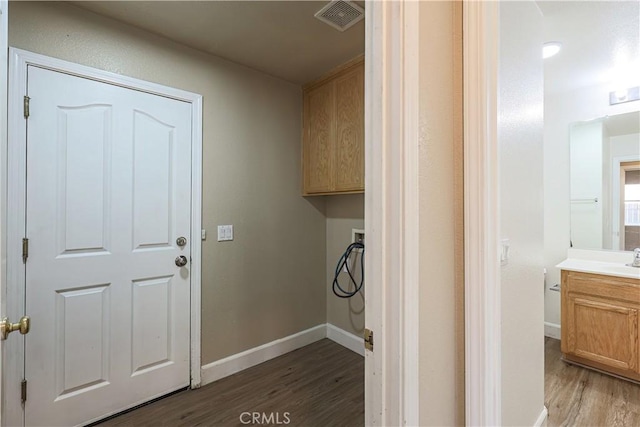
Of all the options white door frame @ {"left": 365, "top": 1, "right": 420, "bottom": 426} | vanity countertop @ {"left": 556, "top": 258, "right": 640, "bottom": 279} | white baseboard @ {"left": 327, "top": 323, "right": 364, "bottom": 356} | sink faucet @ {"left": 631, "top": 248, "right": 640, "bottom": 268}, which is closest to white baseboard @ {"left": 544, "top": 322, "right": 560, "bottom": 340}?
vanity countertop @ {"left": 556, "top": 258, "right": 640, "bottom": 279}

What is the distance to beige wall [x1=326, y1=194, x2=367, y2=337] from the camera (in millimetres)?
2711

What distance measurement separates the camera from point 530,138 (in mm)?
1421

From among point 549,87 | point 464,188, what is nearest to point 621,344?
point 549,87

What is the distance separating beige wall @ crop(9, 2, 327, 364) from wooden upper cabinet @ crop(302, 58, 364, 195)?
0.45 feet

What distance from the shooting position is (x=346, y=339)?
281 cm

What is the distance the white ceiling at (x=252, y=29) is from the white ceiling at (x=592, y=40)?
3.79 ft

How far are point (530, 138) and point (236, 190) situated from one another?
6.34 feet

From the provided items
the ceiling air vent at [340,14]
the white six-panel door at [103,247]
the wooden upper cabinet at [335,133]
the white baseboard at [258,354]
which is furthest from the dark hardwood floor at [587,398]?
the ceiling air vent at [340,14]

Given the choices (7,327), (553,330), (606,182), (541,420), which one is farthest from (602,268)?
(7,327)

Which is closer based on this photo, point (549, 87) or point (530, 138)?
point (530, 138)

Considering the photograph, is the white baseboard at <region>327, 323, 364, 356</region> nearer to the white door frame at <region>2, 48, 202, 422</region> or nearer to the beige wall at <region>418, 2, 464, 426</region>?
the beige wall at <region>418, 2, 464, 426</region>

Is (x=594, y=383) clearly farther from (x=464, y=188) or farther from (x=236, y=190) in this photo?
(x=236, y=190)

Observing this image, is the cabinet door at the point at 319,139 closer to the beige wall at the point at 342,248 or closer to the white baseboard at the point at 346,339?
the beige wall at the point at 342,248

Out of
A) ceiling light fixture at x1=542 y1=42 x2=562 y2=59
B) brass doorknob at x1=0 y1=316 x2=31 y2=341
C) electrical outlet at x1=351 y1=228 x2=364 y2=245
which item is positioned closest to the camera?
brass doorknob at x1=0 y1=316 x2=31 y2=341
